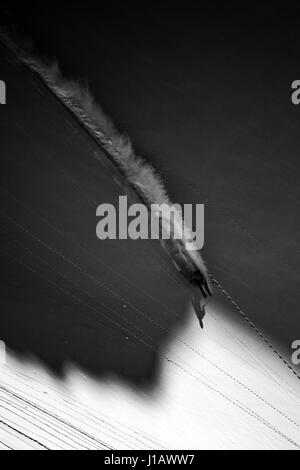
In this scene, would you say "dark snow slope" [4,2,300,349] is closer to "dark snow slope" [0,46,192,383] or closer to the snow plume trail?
the snow plume trail

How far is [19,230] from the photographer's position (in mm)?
5082

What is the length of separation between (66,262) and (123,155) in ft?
4.46

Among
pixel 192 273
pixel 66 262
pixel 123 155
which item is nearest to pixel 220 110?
pixel 123 155

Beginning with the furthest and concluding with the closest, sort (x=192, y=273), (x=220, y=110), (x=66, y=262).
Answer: (x=220, y=110) → (x=192, y=273) → (x=66, y=262)

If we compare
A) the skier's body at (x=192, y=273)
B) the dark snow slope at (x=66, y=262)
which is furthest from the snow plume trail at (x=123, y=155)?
the dark snow slope at (x=66, y=262)

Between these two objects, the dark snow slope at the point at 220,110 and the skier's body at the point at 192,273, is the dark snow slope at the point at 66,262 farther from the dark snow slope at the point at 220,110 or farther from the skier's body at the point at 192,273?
the dark snow slope at the point at 220,110

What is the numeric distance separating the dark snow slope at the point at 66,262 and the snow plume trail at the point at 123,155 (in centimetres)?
11

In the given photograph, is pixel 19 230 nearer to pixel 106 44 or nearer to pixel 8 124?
pixel 8 124

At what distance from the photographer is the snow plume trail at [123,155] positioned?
18.5ft

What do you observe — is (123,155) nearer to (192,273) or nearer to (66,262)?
(66,262)

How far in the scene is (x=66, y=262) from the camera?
203 inches
